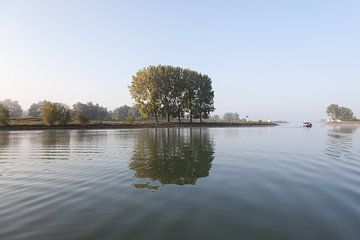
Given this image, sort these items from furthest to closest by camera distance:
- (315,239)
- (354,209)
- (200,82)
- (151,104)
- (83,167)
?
(200,82) → (151,104) → (83,167) → (354,209) → (315,239)

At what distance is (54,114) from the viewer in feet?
346

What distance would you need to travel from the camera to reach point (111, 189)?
1451cm

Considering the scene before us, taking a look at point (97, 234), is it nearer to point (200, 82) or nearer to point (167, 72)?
point (167, 72)

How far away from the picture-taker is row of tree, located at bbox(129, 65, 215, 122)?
400ft

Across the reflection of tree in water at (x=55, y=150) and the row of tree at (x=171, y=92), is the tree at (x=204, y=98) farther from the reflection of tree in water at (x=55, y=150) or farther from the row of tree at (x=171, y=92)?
the reflection of tree in water at (x=55, y=150)

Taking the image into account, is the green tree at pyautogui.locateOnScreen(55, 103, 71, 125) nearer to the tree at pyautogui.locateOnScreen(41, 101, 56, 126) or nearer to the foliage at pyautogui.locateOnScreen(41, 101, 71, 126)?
the foliage at pyautogui.locateOnScreen(41, 101, 71, 126)

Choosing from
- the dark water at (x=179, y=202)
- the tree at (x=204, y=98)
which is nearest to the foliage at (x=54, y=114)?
the tree at (x=204, y=98)

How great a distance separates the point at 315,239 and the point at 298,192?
612 cm

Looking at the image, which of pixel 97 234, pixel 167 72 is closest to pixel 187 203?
pixel 97 234

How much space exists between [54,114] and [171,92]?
50596mm

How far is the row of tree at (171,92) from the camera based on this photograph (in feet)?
400

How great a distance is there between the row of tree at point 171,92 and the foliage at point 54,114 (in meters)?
29.8

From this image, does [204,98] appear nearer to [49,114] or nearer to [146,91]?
[146,91]

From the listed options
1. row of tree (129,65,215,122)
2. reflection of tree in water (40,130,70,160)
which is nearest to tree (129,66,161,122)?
row of tree (129,65,215,122)
